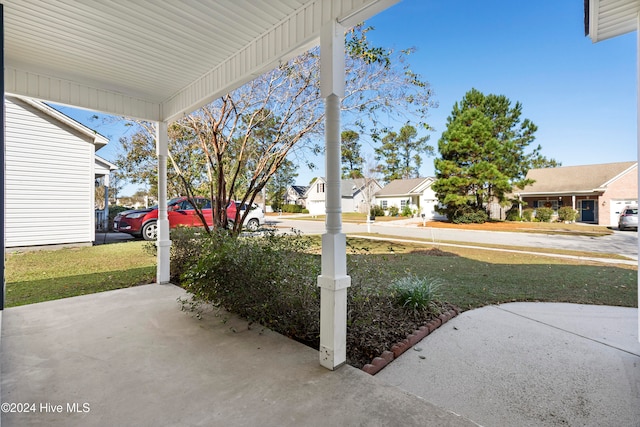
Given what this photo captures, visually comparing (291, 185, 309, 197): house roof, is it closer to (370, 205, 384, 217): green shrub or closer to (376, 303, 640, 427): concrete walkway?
(370, 205, 384, 217): green shrub

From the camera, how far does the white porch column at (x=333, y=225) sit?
2.34 meters

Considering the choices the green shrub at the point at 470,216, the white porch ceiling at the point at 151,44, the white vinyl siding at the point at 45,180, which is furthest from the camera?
the green shrub at the point at 470,216

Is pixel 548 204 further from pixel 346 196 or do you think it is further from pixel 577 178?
pixel 346 196

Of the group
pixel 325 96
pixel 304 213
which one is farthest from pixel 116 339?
pixel 304 213

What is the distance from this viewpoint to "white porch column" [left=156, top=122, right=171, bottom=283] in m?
4.90

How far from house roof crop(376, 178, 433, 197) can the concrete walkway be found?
881 inches

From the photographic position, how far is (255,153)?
23.7ft

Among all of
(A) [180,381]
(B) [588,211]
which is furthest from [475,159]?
(A) [180,381]

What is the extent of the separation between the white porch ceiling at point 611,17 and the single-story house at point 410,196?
20598mm

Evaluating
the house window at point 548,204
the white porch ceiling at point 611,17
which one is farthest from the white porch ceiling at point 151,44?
the house window at point 548,204

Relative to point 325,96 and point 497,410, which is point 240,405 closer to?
point 497,410

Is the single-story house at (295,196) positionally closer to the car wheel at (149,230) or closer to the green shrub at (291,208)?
the green shrub at (291,208)

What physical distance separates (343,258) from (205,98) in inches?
116

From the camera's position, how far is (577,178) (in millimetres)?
18109
